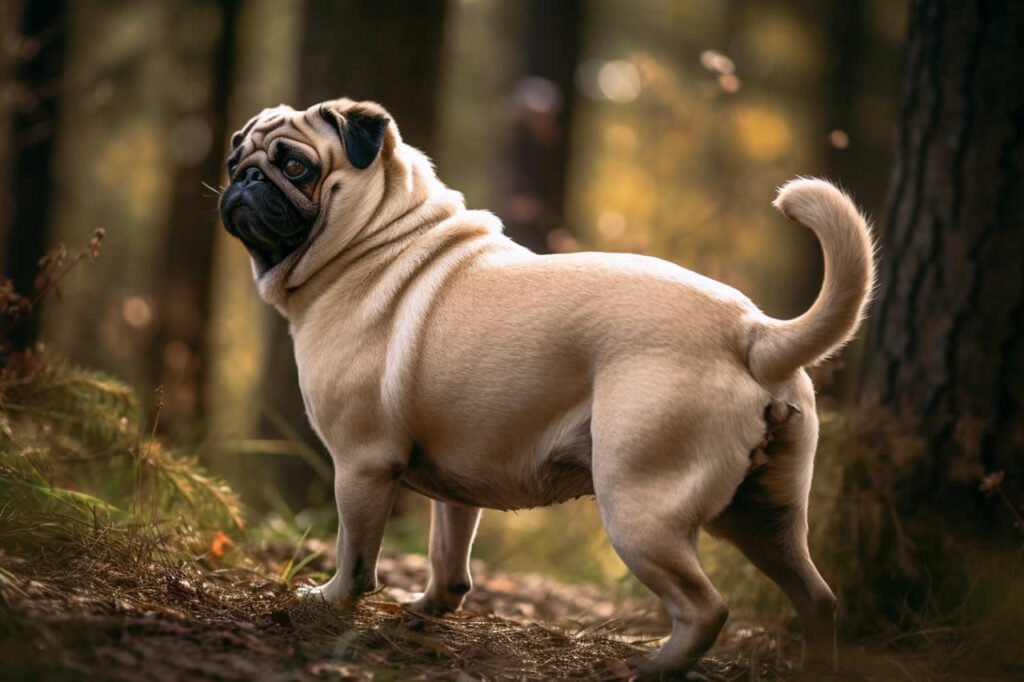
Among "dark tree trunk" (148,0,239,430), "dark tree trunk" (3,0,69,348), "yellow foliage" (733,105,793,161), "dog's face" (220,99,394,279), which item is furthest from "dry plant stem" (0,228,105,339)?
"yellow foliage" (733,105,793,161)

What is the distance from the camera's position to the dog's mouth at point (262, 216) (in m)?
4.04

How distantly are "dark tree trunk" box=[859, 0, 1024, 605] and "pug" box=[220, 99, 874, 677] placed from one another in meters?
1.20

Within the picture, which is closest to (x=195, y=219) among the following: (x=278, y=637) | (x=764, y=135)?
(x=764, y=135)

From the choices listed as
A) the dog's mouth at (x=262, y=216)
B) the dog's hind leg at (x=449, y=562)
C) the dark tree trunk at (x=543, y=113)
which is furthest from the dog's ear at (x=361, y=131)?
the dark tree trunk at (x=543, y=113)

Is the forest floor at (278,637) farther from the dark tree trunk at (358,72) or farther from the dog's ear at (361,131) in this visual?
the dark tree trunk at (358,72)

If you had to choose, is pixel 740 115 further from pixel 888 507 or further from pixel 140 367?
pixel 140 367

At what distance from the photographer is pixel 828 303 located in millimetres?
3338

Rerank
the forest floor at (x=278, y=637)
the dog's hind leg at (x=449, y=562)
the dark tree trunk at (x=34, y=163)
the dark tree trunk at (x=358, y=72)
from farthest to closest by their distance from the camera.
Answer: the dark tree trunk at (x=34, y=163), the dark tree trunk at (x=358, y=72), the dog's hind leg at (x=449, y=562), the forest floor at (x=278, y=637)

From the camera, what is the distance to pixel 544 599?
5777 mm

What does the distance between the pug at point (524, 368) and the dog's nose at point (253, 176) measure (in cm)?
1

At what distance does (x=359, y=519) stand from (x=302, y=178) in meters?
1.45

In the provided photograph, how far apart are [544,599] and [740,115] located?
4772 mm

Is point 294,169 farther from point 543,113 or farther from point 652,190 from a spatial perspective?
point 652,190

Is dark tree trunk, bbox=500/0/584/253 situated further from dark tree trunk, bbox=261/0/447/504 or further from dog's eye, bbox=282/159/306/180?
dog's eye, bbox=282/159/306/180
